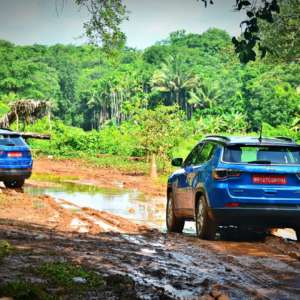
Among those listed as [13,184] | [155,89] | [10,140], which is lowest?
[13,184]

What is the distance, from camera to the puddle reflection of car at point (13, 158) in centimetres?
1938

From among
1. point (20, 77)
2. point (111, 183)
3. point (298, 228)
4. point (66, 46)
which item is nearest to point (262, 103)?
point (20, 77)

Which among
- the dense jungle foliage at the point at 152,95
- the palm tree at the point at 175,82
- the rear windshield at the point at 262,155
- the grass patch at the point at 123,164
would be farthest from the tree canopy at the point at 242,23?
the palm tree at the point at 175,82

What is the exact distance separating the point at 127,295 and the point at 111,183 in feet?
69.7

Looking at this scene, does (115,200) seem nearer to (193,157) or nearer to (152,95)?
(193,157)

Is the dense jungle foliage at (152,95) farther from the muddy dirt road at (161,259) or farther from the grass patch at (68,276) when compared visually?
the grass patch at (68,276)

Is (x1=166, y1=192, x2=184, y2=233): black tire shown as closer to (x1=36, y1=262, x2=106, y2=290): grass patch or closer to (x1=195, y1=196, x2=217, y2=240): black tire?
(x1=195, y1=196, x2=217, y2=240): black tire

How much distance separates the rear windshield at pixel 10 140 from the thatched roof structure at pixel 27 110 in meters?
17.0

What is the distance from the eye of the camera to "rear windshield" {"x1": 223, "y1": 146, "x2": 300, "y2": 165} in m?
9.95

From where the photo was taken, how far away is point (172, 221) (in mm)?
12195

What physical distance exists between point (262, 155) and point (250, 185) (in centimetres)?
58

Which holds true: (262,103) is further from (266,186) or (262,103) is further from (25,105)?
(266,186)

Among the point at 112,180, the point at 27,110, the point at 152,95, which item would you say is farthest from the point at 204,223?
the point at 152,95

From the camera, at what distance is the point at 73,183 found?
1030 inches
